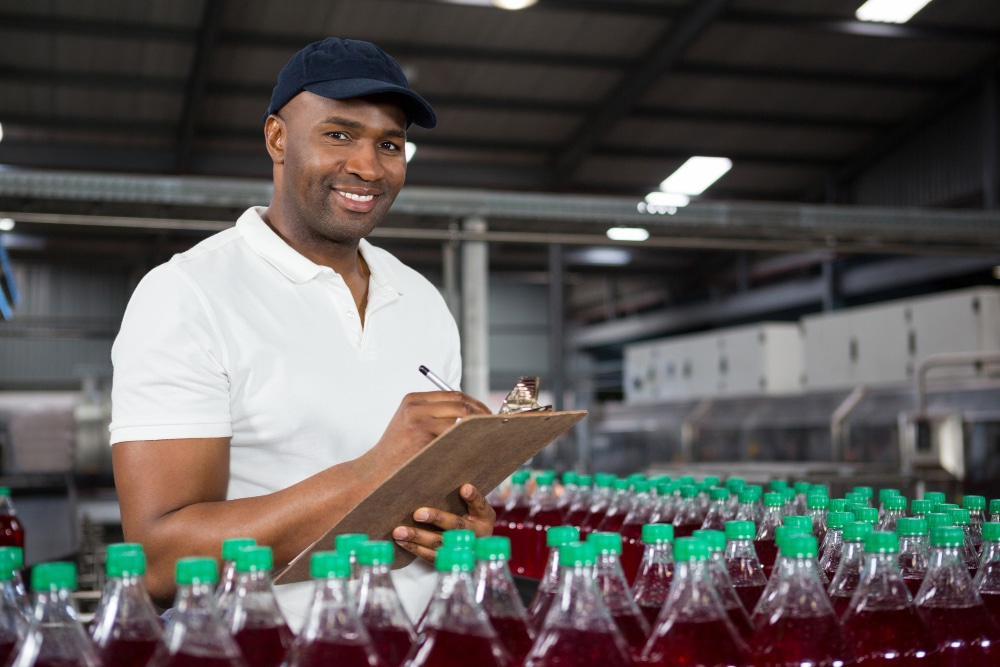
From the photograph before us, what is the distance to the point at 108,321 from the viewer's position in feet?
45.3

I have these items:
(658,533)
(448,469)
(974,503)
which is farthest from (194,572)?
(974,503)

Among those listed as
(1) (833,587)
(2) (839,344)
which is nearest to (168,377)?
(1) (833,587)

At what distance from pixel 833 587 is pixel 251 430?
0.84 metres

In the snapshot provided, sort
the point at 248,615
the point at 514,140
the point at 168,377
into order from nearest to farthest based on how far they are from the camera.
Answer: the point at 248,615 < the point at 168,377 < the point at 514,140

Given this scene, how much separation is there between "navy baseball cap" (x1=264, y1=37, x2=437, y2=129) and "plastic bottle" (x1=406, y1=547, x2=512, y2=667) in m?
0.78

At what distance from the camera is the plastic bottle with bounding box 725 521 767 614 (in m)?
1.18

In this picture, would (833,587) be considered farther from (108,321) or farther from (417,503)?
(108,321)

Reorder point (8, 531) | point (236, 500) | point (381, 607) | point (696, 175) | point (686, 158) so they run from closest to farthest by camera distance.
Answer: point (381, 607), point (236, 500), point (8, 531), point (686, 158), point (696, 175)

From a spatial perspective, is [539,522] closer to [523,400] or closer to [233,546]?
[523,400]

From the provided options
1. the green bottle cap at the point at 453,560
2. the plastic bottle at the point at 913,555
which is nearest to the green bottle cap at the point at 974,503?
the plastic bottle at the point at 913,555

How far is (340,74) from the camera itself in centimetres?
141

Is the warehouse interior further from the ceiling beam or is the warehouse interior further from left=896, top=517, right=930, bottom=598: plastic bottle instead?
left=896, top=517, right=930, bottom=598: plastic bottle

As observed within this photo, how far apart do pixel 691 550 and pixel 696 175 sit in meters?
→ 10.3

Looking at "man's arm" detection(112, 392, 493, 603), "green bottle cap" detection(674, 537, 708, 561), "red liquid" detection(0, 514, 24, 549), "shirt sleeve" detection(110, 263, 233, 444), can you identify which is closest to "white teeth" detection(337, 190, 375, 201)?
"shirt sleeve" detection(110, 263, 233, 444)
